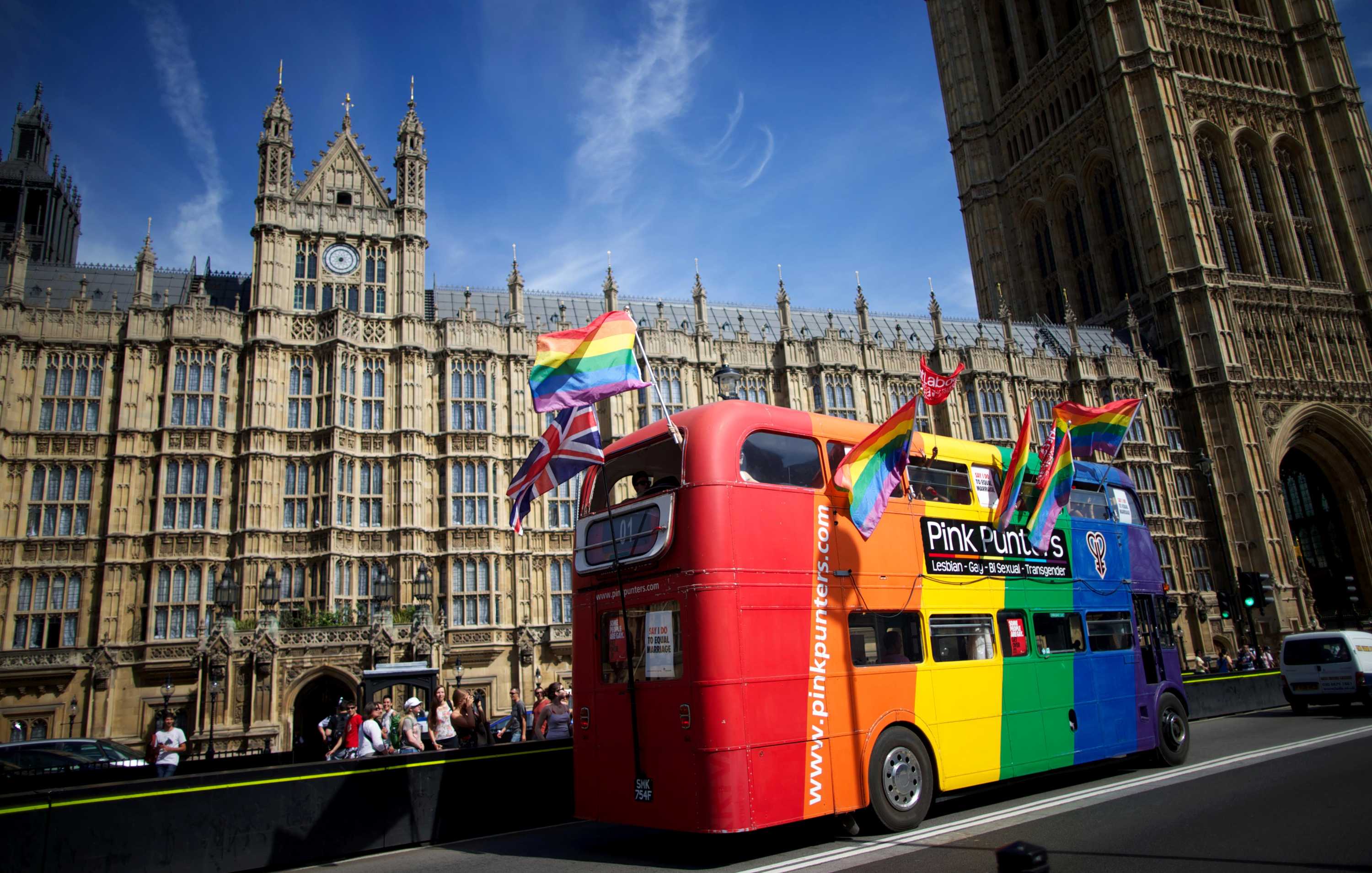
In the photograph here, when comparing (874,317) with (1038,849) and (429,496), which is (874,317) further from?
(1038,849)

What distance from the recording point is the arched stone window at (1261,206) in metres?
57.6

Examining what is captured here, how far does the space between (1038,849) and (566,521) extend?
3116 centimetres

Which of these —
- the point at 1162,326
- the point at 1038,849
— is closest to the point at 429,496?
the point at 1038,849

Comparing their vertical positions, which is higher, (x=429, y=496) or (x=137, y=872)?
(x=429, y=496)

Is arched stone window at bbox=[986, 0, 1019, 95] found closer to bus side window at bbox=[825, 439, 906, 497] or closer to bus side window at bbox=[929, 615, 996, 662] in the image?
bus side window at bbox=[929, 615, 996, 662]

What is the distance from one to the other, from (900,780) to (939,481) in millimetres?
4275

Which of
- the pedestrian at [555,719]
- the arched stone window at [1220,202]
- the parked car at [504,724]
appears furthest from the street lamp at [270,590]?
the arched stone window at [1220,202]

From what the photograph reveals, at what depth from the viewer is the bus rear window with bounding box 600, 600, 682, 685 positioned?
385 inches

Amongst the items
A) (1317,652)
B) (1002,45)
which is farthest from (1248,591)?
(1002,45)

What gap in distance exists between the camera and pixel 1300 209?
195 ft

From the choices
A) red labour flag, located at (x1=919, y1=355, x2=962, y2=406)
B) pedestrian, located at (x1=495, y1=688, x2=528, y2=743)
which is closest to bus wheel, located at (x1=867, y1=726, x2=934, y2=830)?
red labour flag, located at (x1=919, y1=355, x2=962, y2=406)

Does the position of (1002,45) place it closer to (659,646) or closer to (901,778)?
(901,778)

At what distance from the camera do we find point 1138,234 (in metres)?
57.0

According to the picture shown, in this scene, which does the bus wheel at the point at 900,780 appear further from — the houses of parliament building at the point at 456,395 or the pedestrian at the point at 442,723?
the houses of parliament building at the point at 456,395
